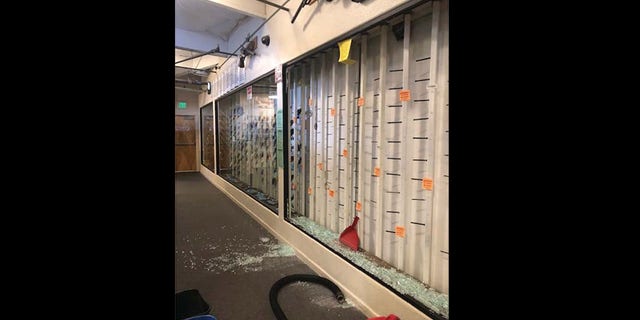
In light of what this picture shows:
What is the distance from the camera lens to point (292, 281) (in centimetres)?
220

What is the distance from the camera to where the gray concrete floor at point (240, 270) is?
1872 mm

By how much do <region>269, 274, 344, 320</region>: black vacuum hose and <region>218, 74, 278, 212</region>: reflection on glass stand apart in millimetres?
1244

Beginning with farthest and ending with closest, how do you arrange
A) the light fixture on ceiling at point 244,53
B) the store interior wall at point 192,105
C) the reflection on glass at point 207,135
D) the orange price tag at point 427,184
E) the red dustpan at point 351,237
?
the store interior wall at point 192,105 < the reflection on glass at point 207,135 < the light fixture on ceiling at point 244,53 < the red dustpan at point 351,237 < the orange price tag at point 427,184

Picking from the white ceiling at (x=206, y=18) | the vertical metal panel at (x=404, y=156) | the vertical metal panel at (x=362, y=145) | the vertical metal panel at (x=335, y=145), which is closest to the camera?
the vertical metal panel at (x=404, y=156)

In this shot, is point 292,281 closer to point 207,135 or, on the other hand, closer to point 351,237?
point 351,237

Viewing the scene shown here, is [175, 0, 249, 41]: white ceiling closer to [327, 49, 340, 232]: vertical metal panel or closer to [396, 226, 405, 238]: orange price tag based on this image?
[327, 49, 340, 232]: vertical metal panel

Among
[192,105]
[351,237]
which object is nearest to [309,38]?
[351,237]

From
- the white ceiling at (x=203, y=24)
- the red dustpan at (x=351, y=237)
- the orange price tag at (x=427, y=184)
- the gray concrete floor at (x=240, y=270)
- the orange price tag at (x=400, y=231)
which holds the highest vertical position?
the white ceiling at (x=203, y=24)

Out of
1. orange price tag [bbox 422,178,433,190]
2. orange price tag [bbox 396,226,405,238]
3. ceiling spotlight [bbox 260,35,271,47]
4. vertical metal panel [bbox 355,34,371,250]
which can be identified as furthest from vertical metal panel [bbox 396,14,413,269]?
ceiling spotlight [bbox 260,35,271,47]

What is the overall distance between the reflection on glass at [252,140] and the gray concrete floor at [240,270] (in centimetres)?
56

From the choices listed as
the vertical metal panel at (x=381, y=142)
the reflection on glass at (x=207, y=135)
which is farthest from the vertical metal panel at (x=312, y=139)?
the reflection on glass at (x=207, y=135)

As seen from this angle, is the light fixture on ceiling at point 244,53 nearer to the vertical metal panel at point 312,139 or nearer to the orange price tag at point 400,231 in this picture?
the vertical metal panel at point 312,139
